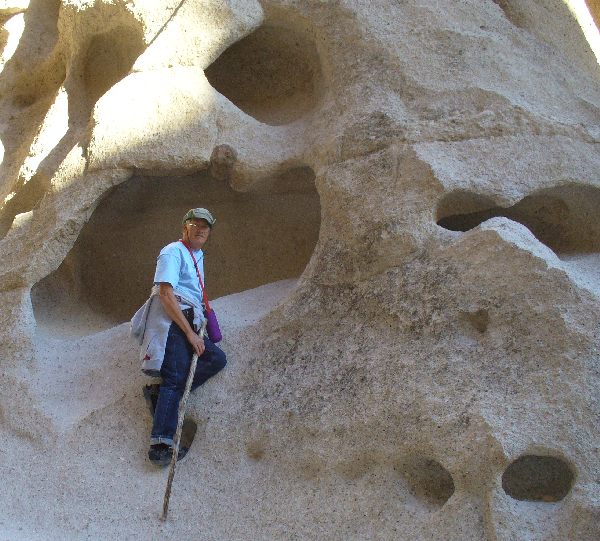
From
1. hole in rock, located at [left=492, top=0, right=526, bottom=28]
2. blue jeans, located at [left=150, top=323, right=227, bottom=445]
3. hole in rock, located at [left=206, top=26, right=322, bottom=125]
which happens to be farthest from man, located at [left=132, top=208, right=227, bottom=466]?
hole in rock, located at [left=492, top=0, right=526, bottom=28]

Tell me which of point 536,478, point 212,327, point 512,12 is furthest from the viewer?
point 512,12

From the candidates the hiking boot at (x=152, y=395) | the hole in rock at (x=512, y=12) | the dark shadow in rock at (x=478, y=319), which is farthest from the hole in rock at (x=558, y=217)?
the hiking boot at (x=152, y=395)

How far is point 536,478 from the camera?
90.6 inches

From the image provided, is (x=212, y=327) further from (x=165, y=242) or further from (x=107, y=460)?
(x=165, y=242)

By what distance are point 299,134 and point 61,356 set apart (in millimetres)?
1380

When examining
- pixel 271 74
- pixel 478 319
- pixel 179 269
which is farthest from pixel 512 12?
pixel 179 269

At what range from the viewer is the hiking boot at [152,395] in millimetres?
2811

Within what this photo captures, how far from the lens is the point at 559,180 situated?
2881 millimetres

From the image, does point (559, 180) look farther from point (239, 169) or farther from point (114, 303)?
point (114, 303)

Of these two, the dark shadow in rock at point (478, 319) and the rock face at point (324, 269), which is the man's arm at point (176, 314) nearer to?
the rock face at point (324, 269)

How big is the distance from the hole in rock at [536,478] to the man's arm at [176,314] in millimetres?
1120

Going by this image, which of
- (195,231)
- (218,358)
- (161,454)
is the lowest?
(161,454)

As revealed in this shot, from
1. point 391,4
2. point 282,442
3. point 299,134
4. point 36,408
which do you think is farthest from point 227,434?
point 391,4

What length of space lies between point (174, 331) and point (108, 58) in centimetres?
191
